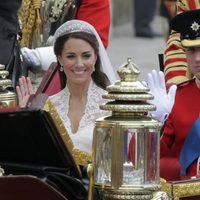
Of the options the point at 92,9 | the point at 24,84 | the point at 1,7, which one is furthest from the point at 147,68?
the point at 24,84

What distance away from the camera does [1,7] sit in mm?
6145

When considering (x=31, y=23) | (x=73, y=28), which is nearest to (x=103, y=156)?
(x=73, y=28)

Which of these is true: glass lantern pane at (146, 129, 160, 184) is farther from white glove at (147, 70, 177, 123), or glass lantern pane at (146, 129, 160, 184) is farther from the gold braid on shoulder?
the gold braid on shoulder

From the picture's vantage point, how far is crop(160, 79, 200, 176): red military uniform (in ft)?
17.6

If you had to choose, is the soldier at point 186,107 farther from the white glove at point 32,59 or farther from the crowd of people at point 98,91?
the white glove at point 32,59

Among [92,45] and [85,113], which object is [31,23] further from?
[85,113]

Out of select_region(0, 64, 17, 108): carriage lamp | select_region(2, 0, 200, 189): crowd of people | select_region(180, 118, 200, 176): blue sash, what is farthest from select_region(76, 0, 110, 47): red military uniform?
select_region(0, 64, 17, 108): carriage lamp

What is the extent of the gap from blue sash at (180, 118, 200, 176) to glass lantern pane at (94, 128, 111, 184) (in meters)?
1.41

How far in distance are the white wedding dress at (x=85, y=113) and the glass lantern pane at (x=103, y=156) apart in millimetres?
1384

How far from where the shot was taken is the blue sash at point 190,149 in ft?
17.3

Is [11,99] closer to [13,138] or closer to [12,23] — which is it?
[13,138]

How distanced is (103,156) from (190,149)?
1.49 m

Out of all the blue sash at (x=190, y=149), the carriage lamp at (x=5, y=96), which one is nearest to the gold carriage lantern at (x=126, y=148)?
the carriage lamp at (x=5, y=96)

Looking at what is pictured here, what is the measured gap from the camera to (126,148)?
3.82 metres
